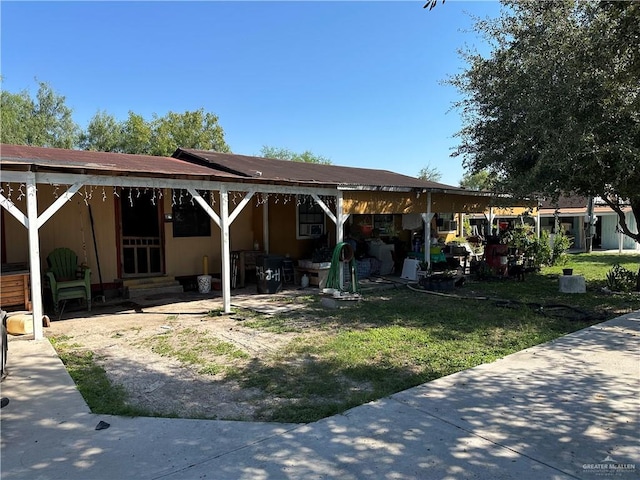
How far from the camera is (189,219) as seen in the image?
405 inches

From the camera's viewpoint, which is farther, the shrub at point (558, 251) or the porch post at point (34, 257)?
the shrub at point (558, 251)

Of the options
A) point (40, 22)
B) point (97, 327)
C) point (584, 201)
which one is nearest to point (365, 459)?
point (97, 327)

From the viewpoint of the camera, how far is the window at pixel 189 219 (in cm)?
1007

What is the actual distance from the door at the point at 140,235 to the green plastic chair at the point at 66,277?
4.08ft

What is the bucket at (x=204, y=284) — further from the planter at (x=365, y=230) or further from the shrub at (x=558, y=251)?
the shrub at (x=558, y=251)

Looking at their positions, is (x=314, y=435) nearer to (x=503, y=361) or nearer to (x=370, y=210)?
(x=503, y=361)

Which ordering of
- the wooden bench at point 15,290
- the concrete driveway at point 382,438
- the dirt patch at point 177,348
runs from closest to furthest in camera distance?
the concrete driveway at point 382,438, the dirt patch at point 177,348, the wooden bench at point 15,290

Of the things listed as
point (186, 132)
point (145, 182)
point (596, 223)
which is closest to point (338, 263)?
point (145, 182)

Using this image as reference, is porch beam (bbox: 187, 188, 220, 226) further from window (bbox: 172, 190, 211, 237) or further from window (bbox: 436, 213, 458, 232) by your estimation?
window (bbox: 436, 213, 458, 232)

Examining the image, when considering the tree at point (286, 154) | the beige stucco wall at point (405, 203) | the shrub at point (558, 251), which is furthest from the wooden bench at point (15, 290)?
the tree at point (286, 154)

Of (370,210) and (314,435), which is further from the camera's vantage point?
(370,210)

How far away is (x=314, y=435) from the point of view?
3.16 metres

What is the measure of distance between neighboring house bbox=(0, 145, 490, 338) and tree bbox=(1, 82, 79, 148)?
20.9 meters

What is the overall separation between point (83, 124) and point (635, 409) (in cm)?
3415
